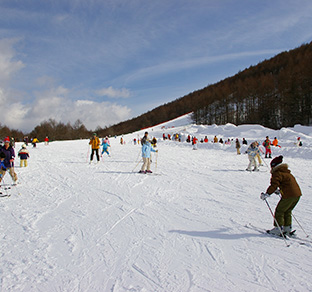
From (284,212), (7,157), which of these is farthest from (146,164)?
(284,212)

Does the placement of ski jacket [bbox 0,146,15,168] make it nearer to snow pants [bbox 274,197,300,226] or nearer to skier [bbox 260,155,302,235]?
skier [bbox 260,155,302,235]

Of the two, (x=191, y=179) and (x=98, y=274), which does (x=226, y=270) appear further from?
(x=191, y=179)

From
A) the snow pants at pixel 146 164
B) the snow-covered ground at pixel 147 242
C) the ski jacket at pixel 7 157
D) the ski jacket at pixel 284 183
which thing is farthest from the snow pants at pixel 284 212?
the ski jacket at pixel 7 157

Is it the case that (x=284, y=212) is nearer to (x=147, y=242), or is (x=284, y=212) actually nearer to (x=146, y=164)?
(x=147, y=242)

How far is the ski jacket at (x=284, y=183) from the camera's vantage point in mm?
3625

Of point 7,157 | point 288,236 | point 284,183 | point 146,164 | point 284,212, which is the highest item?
point 7,157

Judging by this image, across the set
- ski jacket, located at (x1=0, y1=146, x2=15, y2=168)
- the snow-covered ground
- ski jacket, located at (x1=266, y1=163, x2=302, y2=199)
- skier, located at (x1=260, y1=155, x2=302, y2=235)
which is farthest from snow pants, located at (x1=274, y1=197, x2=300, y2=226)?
ski jacket, located at (x1=0, y1=146, x2=15, y2=168)

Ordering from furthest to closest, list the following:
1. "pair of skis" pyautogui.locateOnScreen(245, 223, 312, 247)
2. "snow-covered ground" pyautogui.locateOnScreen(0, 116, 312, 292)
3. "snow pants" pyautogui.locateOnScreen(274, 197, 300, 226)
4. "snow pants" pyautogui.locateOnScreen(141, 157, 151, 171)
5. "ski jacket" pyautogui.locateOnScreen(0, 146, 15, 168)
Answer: "snow pants" pyautogui.locateOnScreen(141, 157, 151, 171) → "ski jacket" pyautogui.locateOnScreen(0, 146, 15, 168) → "snow pants" pyautogui.locateOnScreen(274, 197, 300, 226) → "pair of skis" pyautogui.locateOnScreen(245, 223, 312, 247) → "snow-covered ground" pyautogui.locateOnScreen(0, 116, 312, 292)

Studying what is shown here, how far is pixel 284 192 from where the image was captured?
3.66m

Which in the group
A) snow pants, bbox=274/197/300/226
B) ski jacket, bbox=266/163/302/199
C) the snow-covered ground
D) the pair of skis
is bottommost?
the pair of skis

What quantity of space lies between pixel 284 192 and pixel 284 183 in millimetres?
149

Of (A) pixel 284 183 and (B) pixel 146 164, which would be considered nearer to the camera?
(A) pixel 284 183

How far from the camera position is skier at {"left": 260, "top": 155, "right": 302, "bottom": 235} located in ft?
11.9

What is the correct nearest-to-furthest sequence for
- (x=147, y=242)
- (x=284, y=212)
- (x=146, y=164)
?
1. (x=147, y=242)
2. (x=284, y=212)
3. (x=146, y=164)
